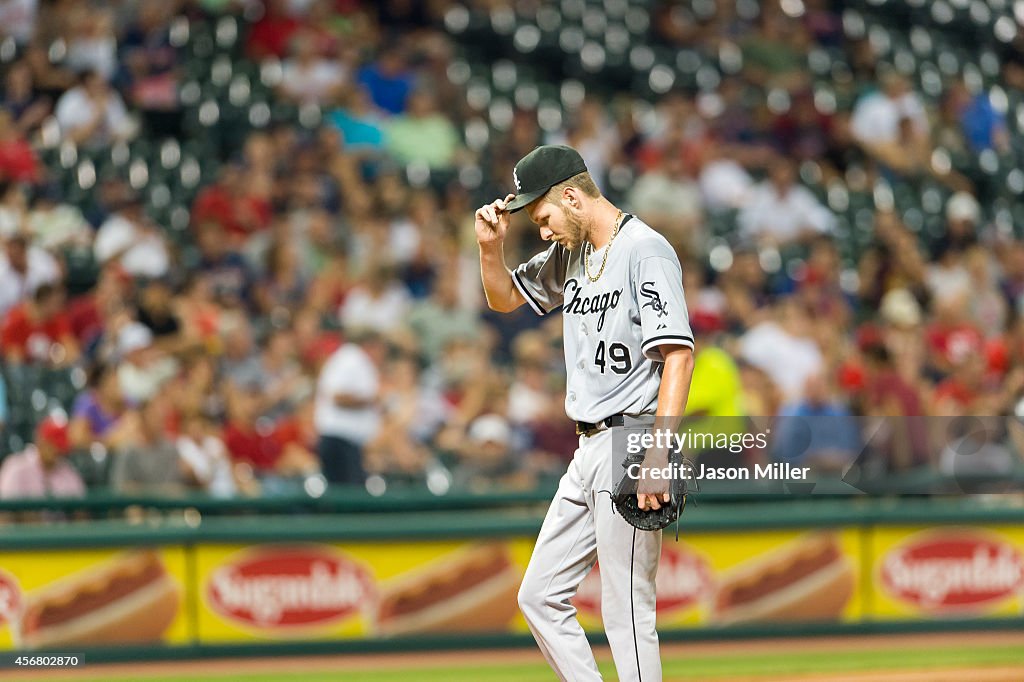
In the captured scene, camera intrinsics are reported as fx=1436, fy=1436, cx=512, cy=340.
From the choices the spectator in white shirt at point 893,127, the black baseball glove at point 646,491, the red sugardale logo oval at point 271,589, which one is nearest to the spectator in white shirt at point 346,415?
the red sugardale logo oval at point 271,589

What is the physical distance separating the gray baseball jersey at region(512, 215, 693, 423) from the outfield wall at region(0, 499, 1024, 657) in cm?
342

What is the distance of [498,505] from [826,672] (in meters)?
2.08

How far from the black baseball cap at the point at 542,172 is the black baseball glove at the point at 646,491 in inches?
37.1

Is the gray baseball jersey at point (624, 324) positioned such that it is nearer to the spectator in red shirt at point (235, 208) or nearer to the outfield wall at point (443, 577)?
the outfield wall at point (443, 577)

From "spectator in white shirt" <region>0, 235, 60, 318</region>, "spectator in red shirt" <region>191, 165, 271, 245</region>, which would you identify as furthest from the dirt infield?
"spectator in red shirt" <region>191, 165, 271, 245</region>

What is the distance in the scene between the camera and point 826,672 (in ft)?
25.1

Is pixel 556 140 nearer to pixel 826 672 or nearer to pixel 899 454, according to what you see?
pixel 899 454

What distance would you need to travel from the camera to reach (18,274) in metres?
9.77

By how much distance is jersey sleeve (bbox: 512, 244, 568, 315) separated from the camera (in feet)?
17.0

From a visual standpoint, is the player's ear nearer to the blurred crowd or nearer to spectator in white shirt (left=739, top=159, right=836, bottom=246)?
the blurred crowd

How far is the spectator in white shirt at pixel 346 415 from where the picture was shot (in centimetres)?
904

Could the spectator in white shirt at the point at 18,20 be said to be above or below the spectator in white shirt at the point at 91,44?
above

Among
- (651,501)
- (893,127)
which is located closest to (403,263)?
(893,127)

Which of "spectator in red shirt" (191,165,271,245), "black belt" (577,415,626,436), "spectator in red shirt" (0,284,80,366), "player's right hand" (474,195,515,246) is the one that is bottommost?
"black belt" (577,415,626,436)
